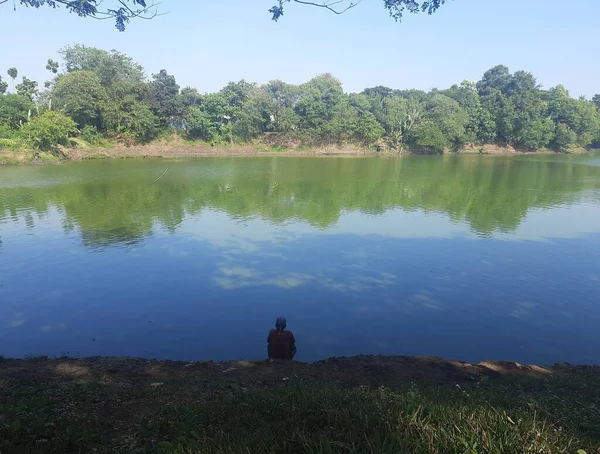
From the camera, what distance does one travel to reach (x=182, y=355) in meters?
7.03

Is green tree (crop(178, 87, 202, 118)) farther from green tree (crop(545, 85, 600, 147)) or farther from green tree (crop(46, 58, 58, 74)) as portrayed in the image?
green tree (crop(545, 85, 600, 147))

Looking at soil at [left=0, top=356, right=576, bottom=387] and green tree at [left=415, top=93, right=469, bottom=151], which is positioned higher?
green tree at [left=415, top=93, right=469, bottom=151]

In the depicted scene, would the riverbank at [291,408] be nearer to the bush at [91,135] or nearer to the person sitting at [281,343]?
the person sitting at [281,343]

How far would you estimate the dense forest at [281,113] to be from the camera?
143 feet

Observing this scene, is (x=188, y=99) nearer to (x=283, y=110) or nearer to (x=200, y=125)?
(x=200, y=125)

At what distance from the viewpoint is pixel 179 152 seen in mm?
48219

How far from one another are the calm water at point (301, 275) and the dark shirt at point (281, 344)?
2.38 feet

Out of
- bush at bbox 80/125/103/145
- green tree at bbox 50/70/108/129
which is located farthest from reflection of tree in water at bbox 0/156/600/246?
green tree at bbox 50/70/108/129

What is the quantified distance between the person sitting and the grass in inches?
79.4

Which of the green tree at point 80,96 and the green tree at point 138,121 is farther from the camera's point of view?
the green tree at point 138,121

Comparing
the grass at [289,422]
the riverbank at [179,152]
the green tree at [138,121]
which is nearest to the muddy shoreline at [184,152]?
the riverbank at [179,152]

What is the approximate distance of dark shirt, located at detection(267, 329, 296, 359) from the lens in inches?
253

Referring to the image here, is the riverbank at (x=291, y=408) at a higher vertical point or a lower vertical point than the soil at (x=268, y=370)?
higher

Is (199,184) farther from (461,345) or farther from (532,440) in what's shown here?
(532,440)
